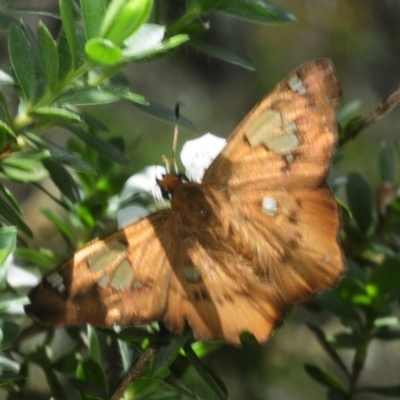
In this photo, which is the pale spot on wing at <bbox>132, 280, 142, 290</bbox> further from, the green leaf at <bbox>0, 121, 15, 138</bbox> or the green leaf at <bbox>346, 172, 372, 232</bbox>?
the green leaf at <bbox>346, 172, 372, 232</bbox>

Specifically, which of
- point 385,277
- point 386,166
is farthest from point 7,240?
point 386,166

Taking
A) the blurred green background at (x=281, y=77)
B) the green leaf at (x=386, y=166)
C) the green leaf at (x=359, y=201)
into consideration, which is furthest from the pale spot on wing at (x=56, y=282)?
the blurred green background at (x=281, y=77)

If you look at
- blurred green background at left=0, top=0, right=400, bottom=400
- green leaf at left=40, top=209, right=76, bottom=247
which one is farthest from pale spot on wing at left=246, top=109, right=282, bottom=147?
blurred green background at left=0, top=0, right=400, bottom=400

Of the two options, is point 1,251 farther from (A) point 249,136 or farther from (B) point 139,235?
(A) point 249,136

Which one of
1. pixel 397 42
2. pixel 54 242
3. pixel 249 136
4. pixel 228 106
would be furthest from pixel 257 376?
pixel 397 42

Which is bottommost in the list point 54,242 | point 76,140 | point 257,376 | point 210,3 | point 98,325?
point 257,376

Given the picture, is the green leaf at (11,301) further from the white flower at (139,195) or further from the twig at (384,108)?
the twig at (384,108)

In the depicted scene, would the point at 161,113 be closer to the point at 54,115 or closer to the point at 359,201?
the point at 54,115
